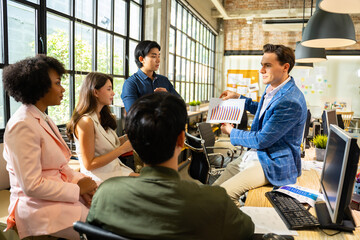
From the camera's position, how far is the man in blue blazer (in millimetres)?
1812

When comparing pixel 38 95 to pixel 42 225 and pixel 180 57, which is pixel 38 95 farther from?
pixel 180 57

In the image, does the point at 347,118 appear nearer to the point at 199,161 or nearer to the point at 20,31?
the point at 199,161

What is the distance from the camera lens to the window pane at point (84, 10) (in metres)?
3.09

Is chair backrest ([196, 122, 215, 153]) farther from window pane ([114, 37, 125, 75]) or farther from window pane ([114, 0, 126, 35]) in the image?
window pane ([114, 0, 126, 35])

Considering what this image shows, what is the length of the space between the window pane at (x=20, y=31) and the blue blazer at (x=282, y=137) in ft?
6.33

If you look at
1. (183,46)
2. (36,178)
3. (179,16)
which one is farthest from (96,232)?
(183,46)

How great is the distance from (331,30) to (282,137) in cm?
97

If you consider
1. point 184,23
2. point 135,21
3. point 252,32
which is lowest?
point 135,21

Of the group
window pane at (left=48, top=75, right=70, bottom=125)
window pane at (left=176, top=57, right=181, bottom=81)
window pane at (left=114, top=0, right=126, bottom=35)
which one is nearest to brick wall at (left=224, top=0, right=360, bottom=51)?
window pane at (left=176, top=57, right=181, bottom=81)

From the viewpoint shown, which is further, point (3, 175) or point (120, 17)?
point (120, 17)

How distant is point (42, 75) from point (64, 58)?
151 centimetres

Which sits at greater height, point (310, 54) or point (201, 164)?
point (310, 54)

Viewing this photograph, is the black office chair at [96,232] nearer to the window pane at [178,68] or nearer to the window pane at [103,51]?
the window pane at [103,51]

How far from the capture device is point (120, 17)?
4.02m
